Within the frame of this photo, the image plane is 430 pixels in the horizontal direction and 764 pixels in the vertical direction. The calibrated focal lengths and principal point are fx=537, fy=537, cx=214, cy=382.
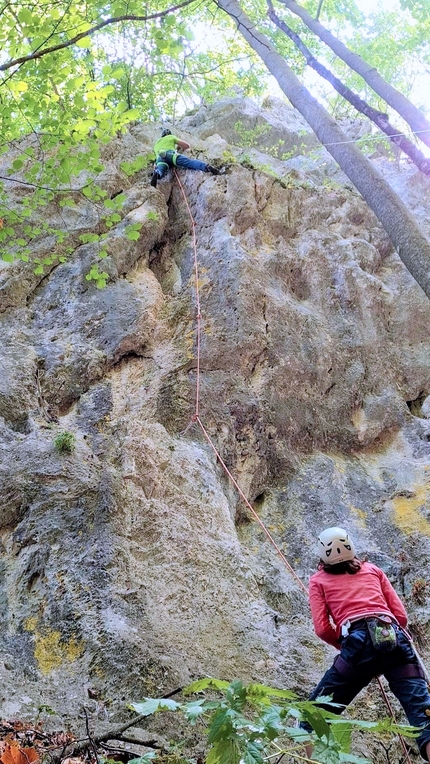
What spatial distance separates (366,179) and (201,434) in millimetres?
3536

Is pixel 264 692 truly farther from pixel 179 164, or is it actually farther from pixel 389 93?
pixel 179 164

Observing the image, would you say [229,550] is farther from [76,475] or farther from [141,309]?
[141,309]

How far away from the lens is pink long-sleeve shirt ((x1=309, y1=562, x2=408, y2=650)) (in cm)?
366

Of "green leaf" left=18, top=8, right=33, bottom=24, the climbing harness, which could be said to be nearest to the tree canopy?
"green leaf" left=18, top=8, right=33, bottom=24

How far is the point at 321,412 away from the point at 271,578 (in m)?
2.48

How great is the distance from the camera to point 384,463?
22.0ft

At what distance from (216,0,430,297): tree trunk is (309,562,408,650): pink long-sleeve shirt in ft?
8.84

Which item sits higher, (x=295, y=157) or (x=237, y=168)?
(x=295, y=157)

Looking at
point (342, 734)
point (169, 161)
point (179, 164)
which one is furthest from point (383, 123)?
point (342, 734)

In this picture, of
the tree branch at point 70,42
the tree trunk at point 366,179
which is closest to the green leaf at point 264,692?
the tree branch at point 70,42

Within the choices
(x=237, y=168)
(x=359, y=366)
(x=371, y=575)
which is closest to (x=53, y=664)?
(x=371, y=575)

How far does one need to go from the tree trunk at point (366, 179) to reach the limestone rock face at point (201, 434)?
5.34ft

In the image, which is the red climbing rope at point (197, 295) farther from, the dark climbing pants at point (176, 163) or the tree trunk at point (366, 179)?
the tree trunk at point (366, 179)

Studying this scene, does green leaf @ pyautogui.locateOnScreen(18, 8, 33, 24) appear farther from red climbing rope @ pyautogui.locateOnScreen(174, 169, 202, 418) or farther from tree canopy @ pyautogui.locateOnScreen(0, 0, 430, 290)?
red climbing rope @ pyautogui.locateOnScreen(174, 169, 202, 418)
